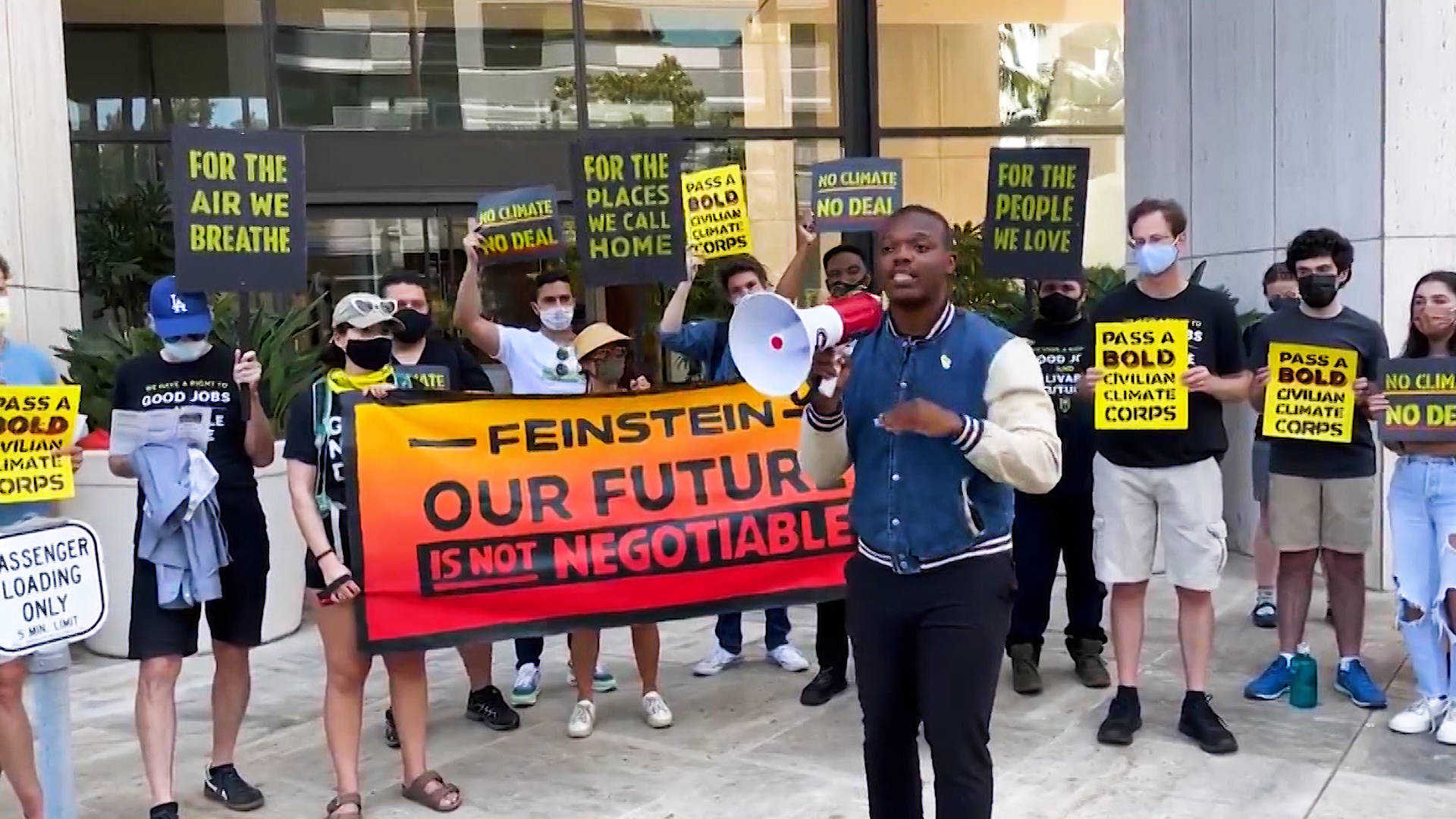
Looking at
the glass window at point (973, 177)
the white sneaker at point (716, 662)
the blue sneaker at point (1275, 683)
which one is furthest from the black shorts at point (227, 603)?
the glass window at point (973, 177)

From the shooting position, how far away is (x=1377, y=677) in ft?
20.8

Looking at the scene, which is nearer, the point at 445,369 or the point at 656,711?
the point at 445,369

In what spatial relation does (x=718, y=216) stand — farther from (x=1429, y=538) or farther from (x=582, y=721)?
(x=1429, y=538)

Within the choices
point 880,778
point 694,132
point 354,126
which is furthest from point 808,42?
point 880,778

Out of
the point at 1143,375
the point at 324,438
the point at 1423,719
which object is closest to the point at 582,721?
the point at 324,438

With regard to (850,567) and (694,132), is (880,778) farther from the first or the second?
(694,132)

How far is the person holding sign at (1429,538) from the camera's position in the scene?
17.5 ft

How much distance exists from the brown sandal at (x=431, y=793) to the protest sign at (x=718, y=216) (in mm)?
2936

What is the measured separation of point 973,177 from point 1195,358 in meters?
8.03

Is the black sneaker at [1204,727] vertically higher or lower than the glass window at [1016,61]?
lower

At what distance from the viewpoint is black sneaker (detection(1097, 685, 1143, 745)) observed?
5426mm

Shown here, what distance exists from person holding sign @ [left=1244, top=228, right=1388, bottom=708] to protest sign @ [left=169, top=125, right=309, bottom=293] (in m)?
4.01

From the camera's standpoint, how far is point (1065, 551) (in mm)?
6445

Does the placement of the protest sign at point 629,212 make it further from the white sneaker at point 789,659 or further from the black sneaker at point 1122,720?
the black sneaker at point 1122,720
